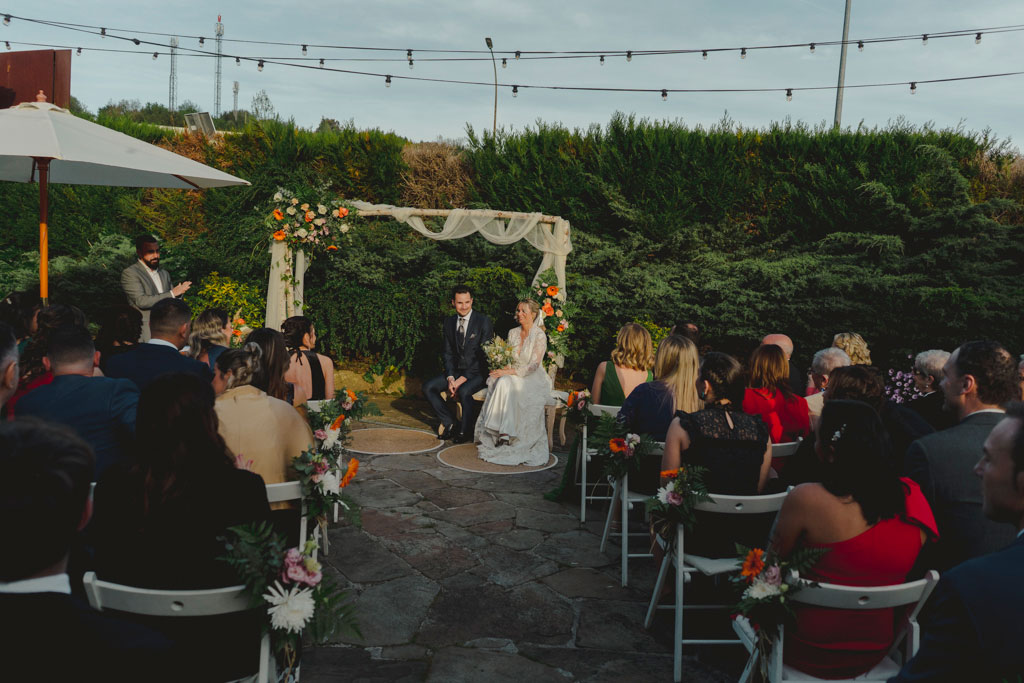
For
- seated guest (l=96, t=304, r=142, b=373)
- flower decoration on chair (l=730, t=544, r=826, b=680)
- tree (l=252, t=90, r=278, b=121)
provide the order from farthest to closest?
tree (l=252, t=90, r=278, b=121) → seated guest (l=96, t=304, r=142, b=373) → flower decoration on chair (l=730, t=544, r=826, b=680)

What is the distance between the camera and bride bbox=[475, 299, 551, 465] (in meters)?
7.01

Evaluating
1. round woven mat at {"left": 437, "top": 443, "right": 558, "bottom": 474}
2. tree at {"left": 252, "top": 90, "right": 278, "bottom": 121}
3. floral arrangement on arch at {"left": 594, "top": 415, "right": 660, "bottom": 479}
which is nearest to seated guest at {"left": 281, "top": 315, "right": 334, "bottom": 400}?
round woven mat at {"left": 437, "top": 443, "right": 558, "bottom": 474}

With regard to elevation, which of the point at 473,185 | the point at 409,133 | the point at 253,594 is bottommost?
the point at 253,594

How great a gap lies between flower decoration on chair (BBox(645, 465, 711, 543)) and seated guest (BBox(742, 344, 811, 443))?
119 centimetres

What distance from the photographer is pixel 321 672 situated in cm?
303

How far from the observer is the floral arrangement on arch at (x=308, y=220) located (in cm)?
877

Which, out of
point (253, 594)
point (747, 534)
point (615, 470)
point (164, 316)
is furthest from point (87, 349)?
point (747, 534)

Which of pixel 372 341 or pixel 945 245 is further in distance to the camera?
pixel 372 341

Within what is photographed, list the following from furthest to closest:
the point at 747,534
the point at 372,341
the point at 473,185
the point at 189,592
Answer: the point at 473,185
the point at 372,341
the point at 747,534
the point at 189,592

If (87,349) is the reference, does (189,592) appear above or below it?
below

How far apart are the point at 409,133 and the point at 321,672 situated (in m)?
11.9

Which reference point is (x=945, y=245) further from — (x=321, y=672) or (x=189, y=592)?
(x=189, y=592)

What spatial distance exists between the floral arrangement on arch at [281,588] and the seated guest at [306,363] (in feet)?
10.3

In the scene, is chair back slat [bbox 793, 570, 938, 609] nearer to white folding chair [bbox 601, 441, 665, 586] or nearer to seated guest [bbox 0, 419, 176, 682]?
white folding chair [bbox 601, 441, 665, 586]
